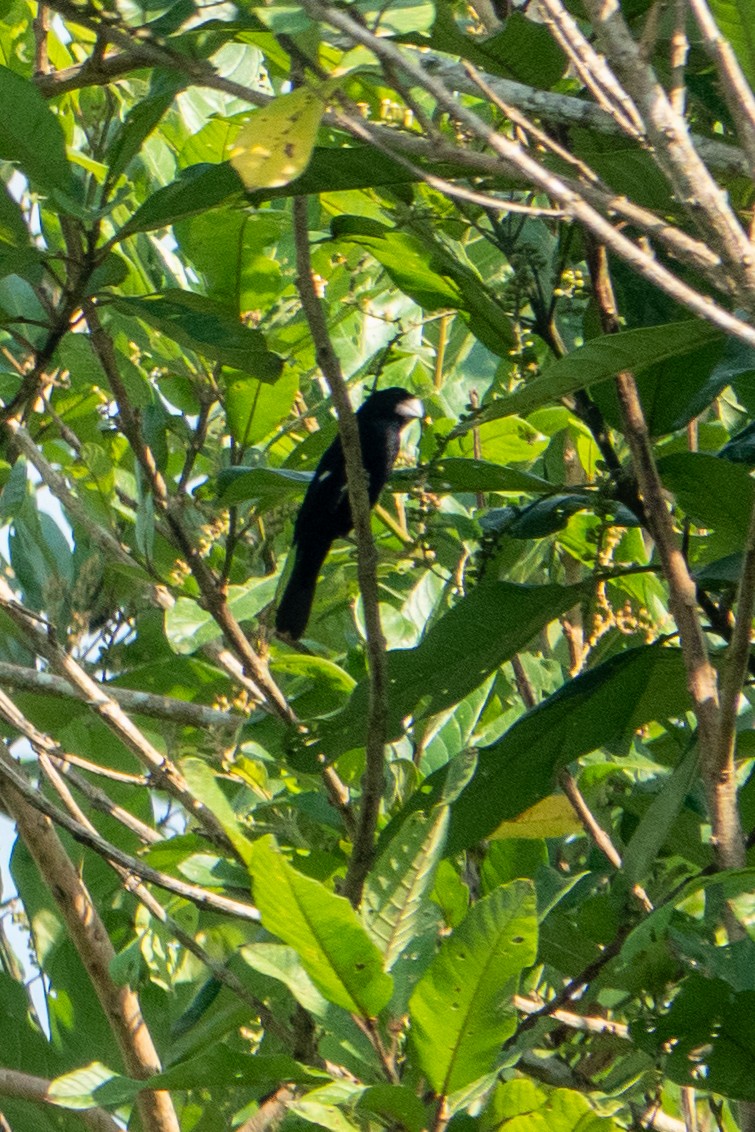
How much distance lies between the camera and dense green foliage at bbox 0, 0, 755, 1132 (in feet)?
6.33

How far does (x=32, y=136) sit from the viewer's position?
2623 millimetres

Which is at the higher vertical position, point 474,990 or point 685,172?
point 685,172

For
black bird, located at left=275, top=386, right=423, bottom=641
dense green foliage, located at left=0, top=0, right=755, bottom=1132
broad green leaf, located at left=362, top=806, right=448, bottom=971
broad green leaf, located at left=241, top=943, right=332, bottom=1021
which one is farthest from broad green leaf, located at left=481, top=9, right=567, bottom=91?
broad green leaf, located at left=241, top=943, right=332, bottom=1021

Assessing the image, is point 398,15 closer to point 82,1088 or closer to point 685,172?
point 685,172

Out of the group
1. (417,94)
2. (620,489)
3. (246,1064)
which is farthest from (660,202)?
(246,1064)

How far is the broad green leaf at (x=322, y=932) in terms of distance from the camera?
5.78 ft

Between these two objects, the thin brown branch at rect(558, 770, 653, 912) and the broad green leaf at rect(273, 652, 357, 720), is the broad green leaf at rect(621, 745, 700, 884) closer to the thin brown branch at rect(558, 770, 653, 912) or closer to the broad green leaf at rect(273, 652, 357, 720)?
the thin brown branch at rect(558, 770, 653, 912)

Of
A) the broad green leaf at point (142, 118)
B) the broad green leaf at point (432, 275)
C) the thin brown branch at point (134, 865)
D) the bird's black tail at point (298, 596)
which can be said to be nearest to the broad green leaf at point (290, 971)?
the thin brown branch at point (134, 865)

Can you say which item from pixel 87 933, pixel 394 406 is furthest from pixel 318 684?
pixel 394 406

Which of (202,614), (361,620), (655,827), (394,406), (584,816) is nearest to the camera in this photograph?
(655,827)

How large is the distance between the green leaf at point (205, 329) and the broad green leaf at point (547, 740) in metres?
0.79

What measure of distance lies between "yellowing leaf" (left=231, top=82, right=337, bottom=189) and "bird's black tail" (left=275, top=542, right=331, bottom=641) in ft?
6.21

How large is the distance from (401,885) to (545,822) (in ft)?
3.01

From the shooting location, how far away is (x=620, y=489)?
2375 millimetres
